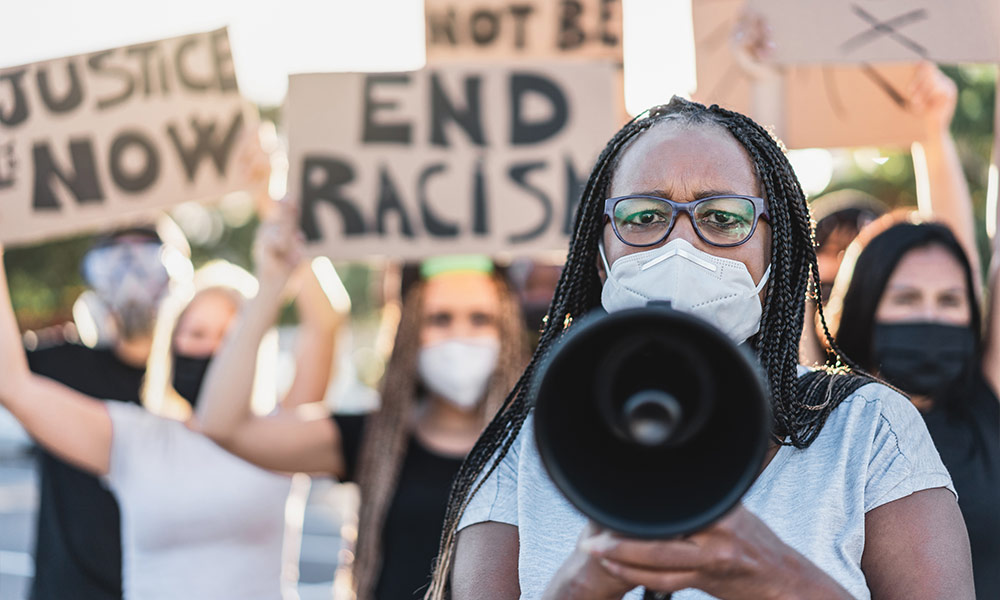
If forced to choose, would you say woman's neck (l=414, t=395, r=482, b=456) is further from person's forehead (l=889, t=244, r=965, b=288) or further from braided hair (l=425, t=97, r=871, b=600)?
braided hair (l=425, t=97, r=871, b=600)

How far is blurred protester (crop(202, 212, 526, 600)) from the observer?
3.58 metres

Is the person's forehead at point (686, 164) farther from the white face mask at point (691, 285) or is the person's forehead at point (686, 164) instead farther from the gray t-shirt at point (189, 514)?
the gray t-shirt at point (189, 514)

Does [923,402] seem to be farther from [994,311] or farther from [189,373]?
[189,373]

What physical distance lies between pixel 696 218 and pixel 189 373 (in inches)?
123

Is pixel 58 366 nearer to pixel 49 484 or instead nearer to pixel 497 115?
pixel 49 484

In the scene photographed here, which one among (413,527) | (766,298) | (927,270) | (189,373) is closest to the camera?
(766,298)

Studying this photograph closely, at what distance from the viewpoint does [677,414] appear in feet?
4.40

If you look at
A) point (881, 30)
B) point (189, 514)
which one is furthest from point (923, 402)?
point (189, 514)

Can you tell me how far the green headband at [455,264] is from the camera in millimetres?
4004

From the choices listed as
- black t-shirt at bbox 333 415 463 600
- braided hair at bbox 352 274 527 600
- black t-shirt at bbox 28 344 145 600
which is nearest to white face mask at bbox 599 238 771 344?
black t-shirt at bbox 333 415 463 600

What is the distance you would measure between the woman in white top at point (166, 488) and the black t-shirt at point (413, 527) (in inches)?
21.9

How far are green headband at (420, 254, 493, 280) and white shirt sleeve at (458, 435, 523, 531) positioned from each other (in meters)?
2.15

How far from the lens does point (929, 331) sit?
3.27 m

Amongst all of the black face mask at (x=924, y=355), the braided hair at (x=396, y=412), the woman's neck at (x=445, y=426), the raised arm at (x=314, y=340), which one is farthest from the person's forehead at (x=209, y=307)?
the black face mask at (x=924, y=355)
